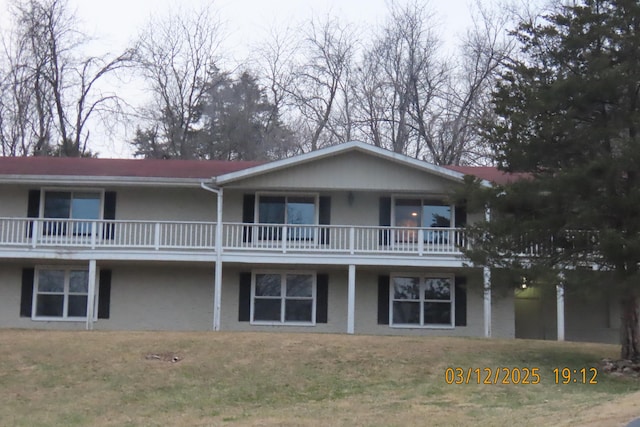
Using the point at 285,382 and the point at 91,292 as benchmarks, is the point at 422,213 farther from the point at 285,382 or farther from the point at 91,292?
the point at 91,292

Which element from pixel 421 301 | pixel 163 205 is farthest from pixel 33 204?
pixel 421 301

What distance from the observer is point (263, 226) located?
22016mm

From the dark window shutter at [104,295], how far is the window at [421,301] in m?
8.31

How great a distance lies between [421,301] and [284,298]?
4021mm

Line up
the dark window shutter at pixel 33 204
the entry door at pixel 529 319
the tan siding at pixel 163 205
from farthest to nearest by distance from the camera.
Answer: the entry door at pixel 529 319, the tan siding at pixel 163 205, the dark window shutter at pixel 33 204

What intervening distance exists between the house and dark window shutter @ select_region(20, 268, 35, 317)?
0.04 meters

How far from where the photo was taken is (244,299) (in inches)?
901

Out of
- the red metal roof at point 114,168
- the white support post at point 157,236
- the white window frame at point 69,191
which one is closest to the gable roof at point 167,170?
the red metal roof at point 114,168

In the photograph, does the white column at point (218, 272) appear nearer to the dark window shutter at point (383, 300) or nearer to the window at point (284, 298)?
the window at point (284, 298)

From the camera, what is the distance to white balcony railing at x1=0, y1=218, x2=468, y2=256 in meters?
21.8

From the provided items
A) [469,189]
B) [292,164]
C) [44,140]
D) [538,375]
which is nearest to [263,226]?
[292,164]

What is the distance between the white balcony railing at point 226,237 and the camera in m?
21.8

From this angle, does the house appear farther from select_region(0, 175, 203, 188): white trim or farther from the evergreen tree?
the evergreen tree

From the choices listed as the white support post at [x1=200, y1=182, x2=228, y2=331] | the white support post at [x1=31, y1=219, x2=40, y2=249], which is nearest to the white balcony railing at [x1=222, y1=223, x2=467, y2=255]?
the white support post at [x1=200, y1=182, x2=228, y2=331]
